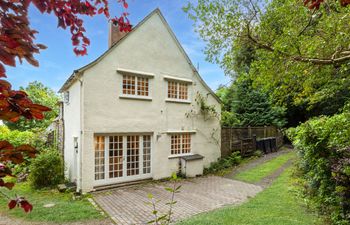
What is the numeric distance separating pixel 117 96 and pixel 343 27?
29.6ft

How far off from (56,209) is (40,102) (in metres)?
26.0

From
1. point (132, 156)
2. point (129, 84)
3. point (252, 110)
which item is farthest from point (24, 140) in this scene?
point (252, 110)

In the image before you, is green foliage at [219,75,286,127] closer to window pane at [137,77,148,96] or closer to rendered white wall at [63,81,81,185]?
window pane at [137,77,148,96]

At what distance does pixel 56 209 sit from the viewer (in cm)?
777

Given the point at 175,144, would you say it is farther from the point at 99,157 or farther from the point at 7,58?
the point at 7,58

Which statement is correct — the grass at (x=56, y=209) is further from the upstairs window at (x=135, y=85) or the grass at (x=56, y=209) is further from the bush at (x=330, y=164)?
the bush at (x=330, y=164)

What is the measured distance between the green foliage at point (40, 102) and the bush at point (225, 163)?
14164 mm

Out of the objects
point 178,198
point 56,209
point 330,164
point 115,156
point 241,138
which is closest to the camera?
point 330,164

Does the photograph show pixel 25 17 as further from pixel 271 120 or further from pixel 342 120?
pixel 271 120

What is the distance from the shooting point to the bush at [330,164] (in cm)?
567

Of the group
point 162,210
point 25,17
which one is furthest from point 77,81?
point 25,17

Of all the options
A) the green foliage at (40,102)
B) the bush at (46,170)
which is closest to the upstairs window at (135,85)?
the bush at (46,170)

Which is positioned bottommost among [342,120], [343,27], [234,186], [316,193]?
[234,186]

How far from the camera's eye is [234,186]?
35.4ft
